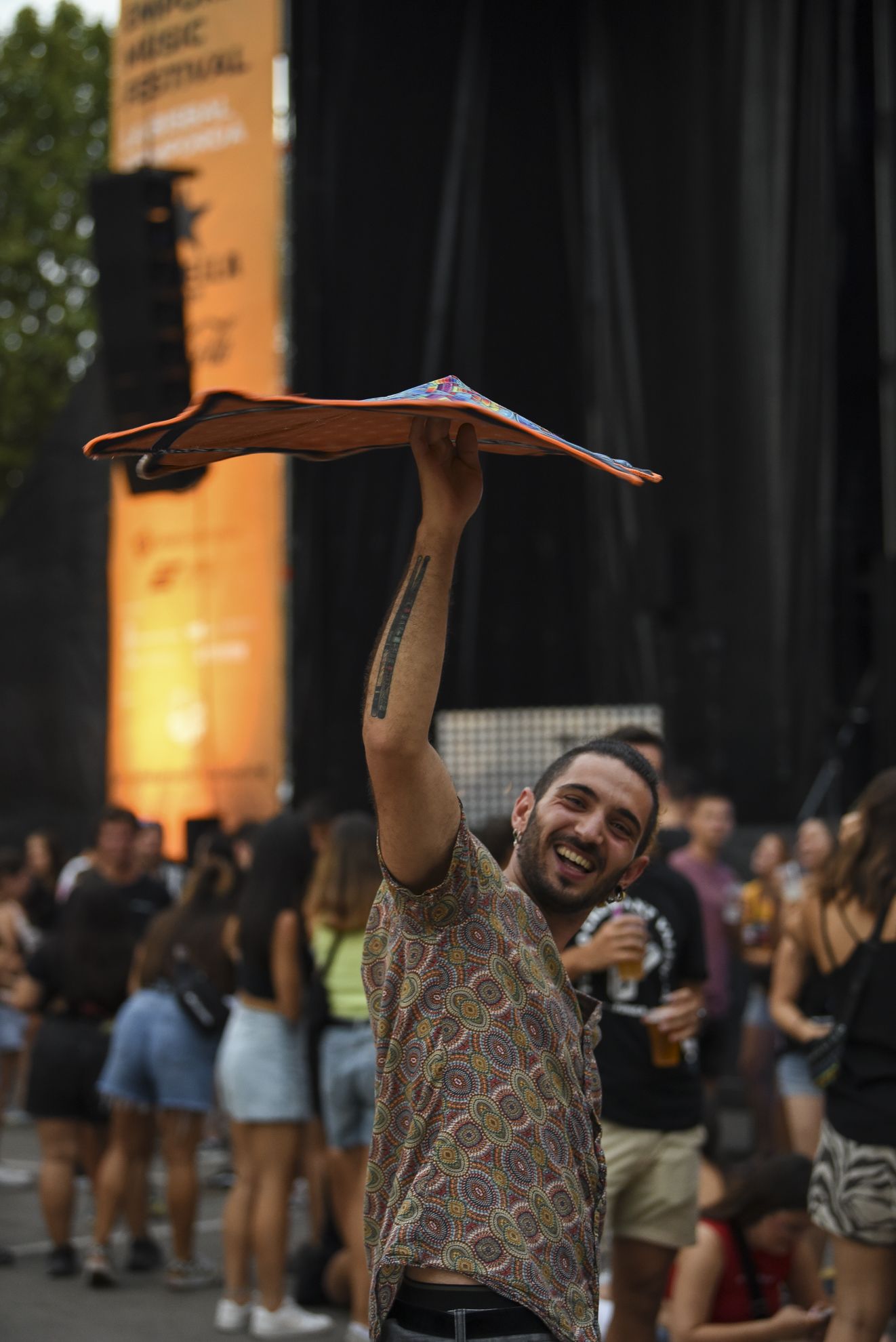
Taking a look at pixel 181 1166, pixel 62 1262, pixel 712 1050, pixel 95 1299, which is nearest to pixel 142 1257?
pixel 62 1262

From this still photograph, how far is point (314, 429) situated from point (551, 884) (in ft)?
2.29

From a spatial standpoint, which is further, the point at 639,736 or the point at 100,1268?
the point at 100,1268

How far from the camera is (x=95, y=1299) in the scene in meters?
6.52

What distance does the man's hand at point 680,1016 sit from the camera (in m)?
4.17

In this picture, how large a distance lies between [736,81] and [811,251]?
1.57 meters

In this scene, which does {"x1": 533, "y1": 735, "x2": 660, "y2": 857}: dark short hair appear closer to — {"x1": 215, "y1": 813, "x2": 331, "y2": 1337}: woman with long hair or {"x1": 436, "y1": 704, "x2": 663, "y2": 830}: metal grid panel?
{"x1": 215, "y1": 813, "x2": 331, "y2": 1337}: woman with long hair

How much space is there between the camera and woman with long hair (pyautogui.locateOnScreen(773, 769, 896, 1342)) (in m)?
3.86

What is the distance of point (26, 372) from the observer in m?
26.6

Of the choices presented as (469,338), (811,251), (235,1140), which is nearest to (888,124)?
(811,251)

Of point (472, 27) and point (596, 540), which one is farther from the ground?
point (472, 27)

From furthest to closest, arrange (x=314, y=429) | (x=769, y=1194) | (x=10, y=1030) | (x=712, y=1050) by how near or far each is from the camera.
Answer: (x=10, y=1030) < (x=712, y=1050) < (x=769, y=1194) < (x=314, y=429)

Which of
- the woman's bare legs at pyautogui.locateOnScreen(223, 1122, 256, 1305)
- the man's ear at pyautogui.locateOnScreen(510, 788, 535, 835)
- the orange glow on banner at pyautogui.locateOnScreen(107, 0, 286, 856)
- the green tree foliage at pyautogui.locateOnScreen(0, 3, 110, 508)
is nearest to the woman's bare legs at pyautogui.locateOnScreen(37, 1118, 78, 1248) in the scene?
the woman's bare legs at pyautogui.locateOnScreen(223, 1122, 256, 1305)

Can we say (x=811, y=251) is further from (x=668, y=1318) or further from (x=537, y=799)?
(x=537, y=799)

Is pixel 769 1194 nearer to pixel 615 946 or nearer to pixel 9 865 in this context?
pixel 615 946
